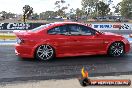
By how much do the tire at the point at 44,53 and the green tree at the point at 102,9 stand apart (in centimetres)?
8886

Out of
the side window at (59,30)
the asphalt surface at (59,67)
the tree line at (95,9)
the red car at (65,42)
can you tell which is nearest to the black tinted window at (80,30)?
the red car at (65,42)

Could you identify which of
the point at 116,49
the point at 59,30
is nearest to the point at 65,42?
the point at 59,30

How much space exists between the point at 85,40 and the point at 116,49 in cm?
132

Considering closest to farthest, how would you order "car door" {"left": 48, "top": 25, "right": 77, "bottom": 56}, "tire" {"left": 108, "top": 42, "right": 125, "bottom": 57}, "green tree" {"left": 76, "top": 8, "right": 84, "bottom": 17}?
"car door" {"left": 48, "top": 25, "right": 77, "bottom": 56}, "tire" {"left": 108, "top": 42, "right": 125, "bottom": 57}, "green tree" {"left": 76, "top": 8, "right": 84, "bottom": 17}

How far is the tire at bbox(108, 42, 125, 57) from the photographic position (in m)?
10.7

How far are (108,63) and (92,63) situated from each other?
54cm

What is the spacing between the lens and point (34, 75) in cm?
778

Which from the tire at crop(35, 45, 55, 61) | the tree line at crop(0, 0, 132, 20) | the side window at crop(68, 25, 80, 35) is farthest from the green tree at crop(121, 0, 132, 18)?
the tire at crop(35, 45, 55, 61)

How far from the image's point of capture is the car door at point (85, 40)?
10.2m

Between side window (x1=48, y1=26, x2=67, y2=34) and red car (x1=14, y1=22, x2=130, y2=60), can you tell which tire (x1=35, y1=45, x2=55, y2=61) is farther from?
side window (x1=48, y1=26, x2=67, y2=34)

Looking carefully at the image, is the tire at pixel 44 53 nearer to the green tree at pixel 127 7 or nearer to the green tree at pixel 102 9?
the green tree at pixel 102 9

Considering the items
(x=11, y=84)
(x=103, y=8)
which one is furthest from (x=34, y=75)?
(x=103, y=8)

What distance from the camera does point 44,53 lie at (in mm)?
9852

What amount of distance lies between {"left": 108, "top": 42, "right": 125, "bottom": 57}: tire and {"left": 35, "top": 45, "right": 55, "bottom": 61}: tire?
→ 2331 millimetres
